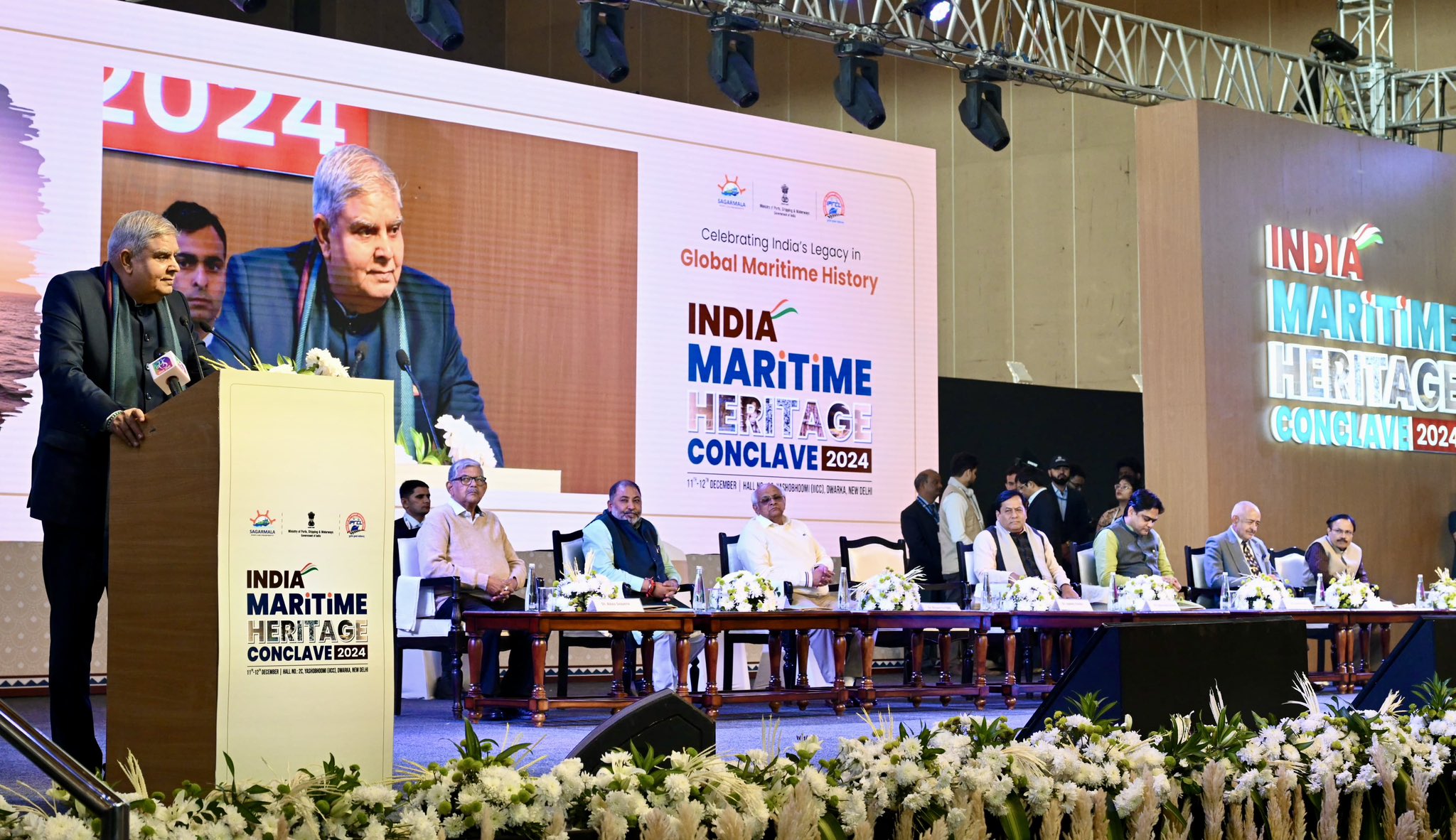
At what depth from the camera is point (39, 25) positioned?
754cm

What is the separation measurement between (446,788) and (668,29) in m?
11.8

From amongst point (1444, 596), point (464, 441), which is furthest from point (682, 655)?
point (1444, 596)

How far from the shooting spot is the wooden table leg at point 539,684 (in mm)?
6156

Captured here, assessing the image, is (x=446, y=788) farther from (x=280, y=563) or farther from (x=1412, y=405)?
(x=1412, y=405)

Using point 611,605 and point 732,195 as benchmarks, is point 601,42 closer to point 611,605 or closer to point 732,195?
point 732,195

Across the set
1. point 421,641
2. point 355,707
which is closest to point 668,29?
point 421,641

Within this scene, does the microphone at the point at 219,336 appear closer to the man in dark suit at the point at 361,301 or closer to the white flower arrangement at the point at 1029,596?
the man in dark suit at the point at 361,301

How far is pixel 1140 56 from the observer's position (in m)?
10.2

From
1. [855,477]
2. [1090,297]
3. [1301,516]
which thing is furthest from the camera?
[1090,297]

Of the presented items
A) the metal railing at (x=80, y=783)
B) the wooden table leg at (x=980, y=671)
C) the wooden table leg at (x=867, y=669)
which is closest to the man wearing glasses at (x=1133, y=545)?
the wooden table leg at (x=980, y=671)

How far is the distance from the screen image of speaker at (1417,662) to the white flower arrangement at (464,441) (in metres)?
5.71

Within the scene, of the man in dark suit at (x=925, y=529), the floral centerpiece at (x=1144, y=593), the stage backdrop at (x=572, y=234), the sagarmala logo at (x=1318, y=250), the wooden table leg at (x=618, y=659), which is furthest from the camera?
the sagarmala logo at (x=1318, y=250)

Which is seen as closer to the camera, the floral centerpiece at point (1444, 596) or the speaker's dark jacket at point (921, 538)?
the floral centerpiece at point (1444, 596)

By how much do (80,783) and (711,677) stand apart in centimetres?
517
